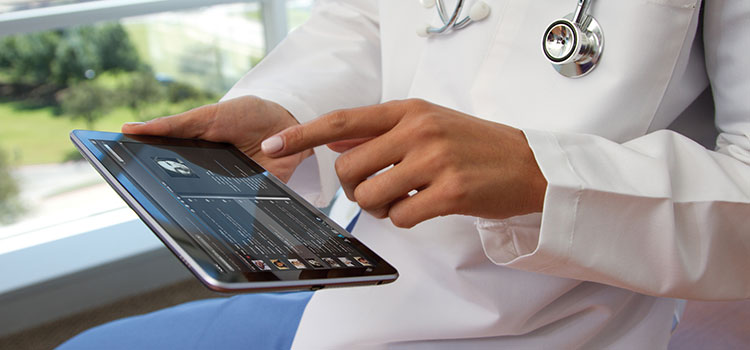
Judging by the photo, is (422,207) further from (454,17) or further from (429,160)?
(454,17)

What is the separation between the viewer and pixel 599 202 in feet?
1.72

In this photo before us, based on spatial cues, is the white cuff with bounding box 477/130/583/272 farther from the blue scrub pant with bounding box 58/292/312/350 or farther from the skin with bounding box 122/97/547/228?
the blue scrub pant with bounding box 58/292/312/350

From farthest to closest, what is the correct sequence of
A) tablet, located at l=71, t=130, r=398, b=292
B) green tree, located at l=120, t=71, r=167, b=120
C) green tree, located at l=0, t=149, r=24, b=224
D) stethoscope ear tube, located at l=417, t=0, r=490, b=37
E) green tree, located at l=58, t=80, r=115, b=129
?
1. green tree, located at l=120, t=71, r=167, b=120
2. green tree, located at l=58, t=80, r=115, b=129
3. green tree, located at l=0, t=149, r=24, b=224
4. stethoscope ear tube, located at l=417, t=0, r=490, b=37
5. tablet, located at l=71, t=130, r=398, b=292

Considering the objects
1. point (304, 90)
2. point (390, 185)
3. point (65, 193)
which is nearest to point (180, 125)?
point (304, 90)

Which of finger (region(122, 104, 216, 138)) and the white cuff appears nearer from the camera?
the white cuff

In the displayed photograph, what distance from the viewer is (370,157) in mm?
A: 510

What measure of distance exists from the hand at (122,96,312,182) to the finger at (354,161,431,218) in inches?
7.0

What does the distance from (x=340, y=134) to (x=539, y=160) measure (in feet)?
0.56

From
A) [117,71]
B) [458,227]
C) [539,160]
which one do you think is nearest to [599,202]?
[539,160]

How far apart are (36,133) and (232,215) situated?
2069 millimetres

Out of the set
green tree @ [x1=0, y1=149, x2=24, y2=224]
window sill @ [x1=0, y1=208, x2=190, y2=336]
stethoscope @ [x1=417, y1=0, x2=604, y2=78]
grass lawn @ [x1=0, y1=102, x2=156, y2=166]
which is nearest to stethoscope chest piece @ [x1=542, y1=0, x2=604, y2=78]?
stethoscope @ [x1=417, y1=0, x2=604, y2=78]

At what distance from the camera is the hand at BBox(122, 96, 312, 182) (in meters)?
0.69

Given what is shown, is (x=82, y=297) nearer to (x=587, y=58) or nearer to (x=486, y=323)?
(x=486, y=323)

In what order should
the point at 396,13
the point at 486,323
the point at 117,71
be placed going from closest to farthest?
the point at 486,323 < the point at 396,13 < the point at 117,71
